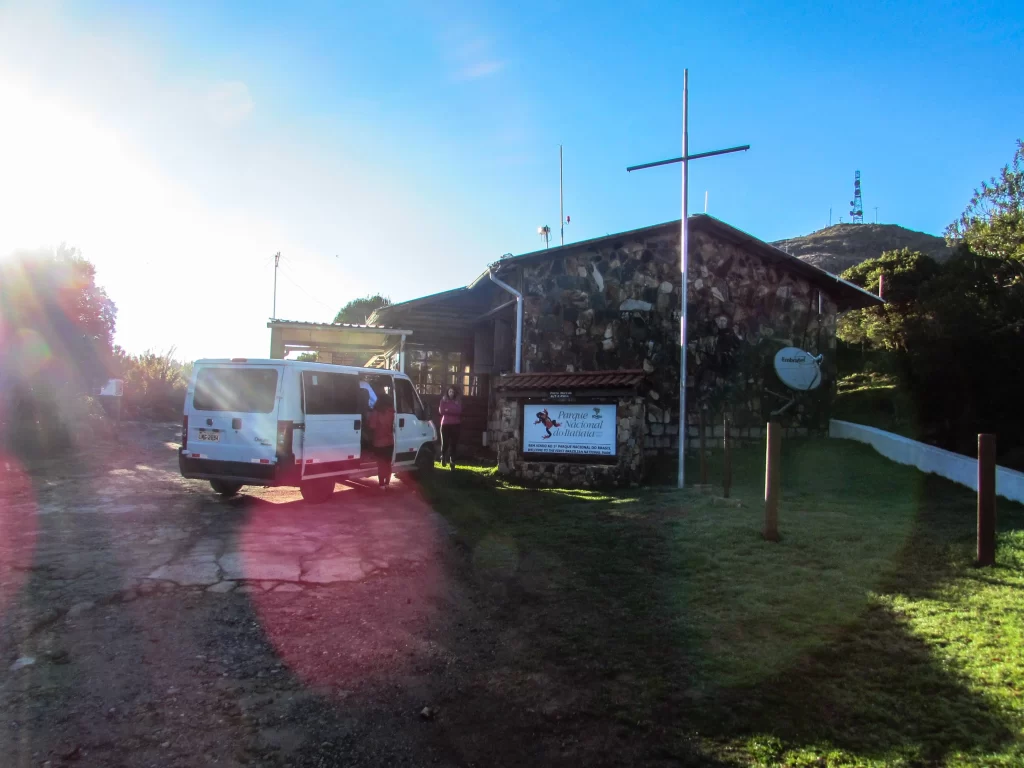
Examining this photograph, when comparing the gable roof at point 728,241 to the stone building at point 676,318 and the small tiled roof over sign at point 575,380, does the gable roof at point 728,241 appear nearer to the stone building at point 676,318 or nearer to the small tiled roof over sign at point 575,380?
the stone building at point 676,318

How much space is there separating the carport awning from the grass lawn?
405 inches

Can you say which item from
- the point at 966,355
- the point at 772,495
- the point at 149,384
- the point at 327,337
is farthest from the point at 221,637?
the point at 149,384

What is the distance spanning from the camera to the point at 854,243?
210 feet

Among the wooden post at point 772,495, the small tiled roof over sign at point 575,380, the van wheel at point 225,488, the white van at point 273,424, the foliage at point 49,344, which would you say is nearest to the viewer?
the wooden post at point 772,495

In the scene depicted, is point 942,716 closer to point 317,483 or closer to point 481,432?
point 317,483

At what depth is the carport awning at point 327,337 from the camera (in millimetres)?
17594

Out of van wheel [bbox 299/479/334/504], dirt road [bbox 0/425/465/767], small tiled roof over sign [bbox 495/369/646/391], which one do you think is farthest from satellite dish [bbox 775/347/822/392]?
van wheel [bbox 299/479/334/504]

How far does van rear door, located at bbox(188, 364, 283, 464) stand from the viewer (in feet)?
29.5

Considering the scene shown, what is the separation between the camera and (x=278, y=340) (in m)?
18.4

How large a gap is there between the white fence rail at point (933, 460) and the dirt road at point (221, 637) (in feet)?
23.1

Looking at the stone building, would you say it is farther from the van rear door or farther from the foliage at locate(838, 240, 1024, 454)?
the van rear door

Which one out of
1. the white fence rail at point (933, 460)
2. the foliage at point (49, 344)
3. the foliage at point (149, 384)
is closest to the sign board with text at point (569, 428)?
the white fence rail at point (933, 460)

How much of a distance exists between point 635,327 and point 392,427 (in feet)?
18.3

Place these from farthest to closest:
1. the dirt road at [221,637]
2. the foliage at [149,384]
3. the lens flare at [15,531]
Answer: the foliage at [149,384] < the lens flare at [15,531] < the dirt road at [221,637]
